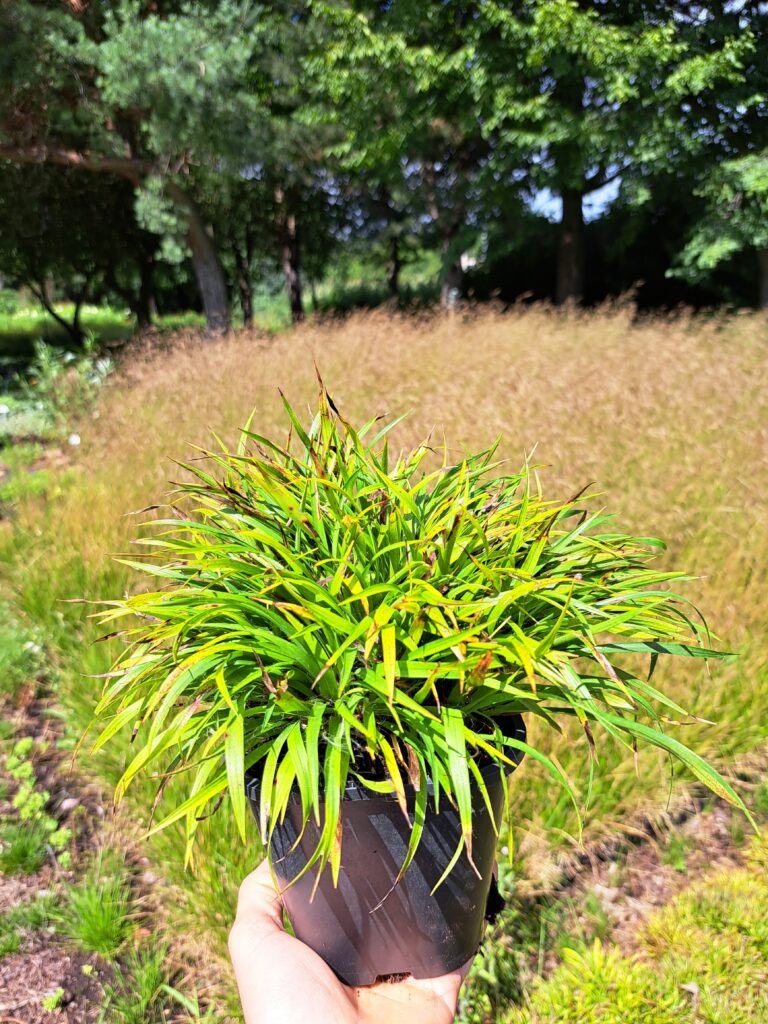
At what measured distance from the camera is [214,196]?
1320 cm

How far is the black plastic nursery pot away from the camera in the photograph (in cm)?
108

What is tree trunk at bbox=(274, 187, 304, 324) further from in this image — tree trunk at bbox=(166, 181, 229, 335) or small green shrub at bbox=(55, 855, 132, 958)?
small green shrub at bbox=(55, 855, 132, 958)

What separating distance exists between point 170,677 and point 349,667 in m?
0.30

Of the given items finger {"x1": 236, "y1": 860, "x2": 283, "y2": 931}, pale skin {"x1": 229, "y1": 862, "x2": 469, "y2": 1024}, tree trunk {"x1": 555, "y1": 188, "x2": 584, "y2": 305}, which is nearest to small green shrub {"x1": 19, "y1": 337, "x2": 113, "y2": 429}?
finger {"x1": 236, "y1": 860, "x2": 283, "y2": 931}

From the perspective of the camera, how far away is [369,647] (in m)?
0.99

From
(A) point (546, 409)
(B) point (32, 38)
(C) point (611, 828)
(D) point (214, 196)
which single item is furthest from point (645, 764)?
(D) point (214, 196)

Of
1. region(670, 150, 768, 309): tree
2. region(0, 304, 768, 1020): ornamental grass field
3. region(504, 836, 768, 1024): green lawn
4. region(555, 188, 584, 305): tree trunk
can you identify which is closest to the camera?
region(504, 836, 768, 1024): green lawn

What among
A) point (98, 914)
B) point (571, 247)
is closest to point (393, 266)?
point (571, 247)

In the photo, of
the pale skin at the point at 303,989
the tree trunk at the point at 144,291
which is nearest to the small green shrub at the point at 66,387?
the pale skin at the point at 303,989

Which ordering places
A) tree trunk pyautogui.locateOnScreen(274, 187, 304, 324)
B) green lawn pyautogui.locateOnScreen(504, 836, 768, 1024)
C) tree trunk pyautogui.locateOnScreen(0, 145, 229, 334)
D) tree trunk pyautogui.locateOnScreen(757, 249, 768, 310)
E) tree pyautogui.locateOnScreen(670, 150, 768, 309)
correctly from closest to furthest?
green lawn pyautogui.locateOnScreen(504, 836, 768, 1024) < tree trunk pyautogui.locateOnScreen(0, 145, 229, 334) < tree pyautogui.locateOnScreen(670, 150, 768, 309) < tree trunk pyautogui.locateOnScreen(757, 249, 768, 310) < tree trunk pyautogui.locateOnScreen(274, 187, 304, 324)

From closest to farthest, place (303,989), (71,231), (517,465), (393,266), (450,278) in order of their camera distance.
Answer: (303,989) → (517,465) → (450,278) → (71,231) → (393,266)

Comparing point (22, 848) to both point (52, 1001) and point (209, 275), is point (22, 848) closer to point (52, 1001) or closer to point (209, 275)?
point (52, 1001)

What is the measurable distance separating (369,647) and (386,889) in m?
0.48

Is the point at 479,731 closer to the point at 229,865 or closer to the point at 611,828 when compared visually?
the point at 229,865
